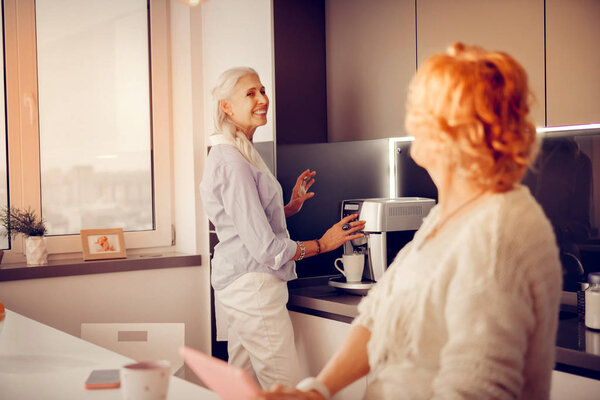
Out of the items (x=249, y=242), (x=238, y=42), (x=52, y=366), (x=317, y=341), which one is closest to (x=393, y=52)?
(x=238, y=42)

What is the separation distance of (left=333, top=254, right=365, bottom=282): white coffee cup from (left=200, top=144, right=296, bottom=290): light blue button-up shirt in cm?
25

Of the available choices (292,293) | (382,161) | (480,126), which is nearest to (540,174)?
(382,161)

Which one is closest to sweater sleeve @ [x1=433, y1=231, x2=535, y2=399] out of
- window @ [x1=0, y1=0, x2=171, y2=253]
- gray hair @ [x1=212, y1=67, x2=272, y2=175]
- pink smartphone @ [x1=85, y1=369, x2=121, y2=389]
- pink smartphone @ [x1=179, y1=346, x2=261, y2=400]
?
pink smartphone @ [x1=179, y1=346, x2=261, y2=400]

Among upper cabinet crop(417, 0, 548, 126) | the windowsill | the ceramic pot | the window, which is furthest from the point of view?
the window

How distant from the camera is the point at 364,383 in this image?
84.0 inches

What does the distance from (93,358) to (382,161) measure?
177 centimetres

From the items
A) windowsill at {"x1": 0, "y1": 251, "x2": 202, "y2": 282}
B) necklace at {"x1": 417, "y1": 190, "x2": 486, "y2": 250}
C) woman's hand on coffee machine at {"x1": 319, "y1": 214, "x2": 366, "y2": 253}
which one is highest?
necklace at {"x1": 417, "y1": 190, "x2": 486, "y2": 250}

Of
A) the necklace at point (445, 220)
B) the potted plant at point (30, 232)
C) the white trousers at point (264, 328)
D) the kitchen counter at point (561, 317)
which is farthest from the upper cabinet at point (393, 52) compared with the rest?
the potted plant at point (30, 232)

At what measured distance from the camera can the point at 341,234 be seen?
2.35 m

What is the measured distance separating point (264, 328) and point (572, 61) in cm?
129

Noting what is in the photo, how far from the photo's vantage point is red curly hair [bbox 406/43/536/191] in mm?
Result: 945

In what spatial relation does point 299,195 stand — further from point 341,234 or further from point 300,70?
point 300,70

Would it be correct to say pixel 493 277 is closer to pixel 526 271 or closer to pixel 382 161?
pixel 526 271

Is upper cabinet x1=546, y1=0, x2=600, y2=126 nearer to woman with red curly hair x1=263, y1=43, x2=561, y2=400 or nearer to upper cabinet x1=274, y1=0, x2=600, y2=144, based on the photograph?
upper cabinet x1=274, y1=0, x2=600, y2=144
